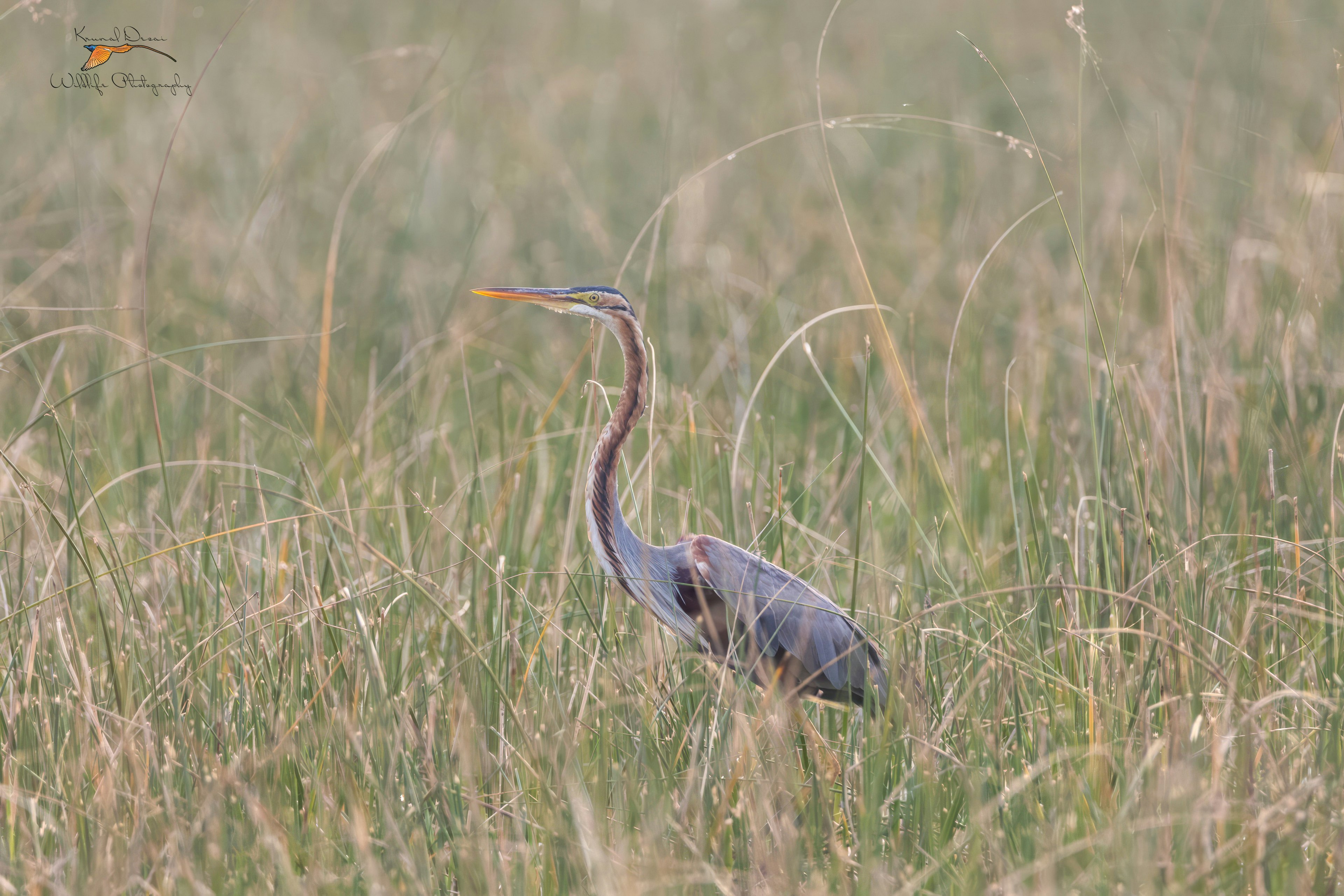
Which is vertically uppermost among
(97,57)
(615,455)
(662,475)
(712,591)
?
(97,57)

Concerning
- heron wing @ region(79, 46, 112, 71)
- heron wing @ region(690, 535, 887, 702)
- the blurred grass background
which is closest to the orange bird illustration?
A: heron wing @ region(79, 46, 112, 71)

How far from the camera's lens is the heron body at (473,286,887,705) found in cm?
262

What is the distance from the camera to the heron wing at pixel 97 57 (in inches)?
125

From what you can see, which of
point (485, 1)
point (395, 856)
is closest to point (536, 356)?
point (395, 856)

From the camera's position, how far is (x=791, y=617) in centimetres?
290

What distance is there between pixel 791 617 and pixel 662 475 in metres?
1.51

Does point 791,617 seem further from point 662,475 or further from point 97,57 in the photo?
point 97,57

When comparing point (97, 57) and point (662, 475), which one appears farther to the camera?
point (662, 475)

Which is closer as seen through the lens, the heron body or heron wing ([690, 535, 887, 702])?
the heron body

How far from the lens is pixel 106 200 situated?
670 centimetres

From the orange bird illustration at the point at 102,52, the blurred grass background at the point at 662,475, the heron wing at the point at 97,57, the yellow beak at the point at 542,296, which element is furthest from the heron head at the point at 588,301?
the heron wing at the point at 97,57

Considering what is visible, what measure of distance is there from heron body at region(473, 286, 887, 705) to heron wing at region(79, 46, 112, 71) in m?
1.50

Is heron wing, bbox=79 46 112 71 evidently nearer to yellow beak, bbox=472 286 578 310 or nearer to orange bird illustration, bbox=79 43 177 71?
orange bird illustration, bbox=79 43 177 71

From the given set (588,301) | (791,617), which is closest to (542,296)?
(588,301)
